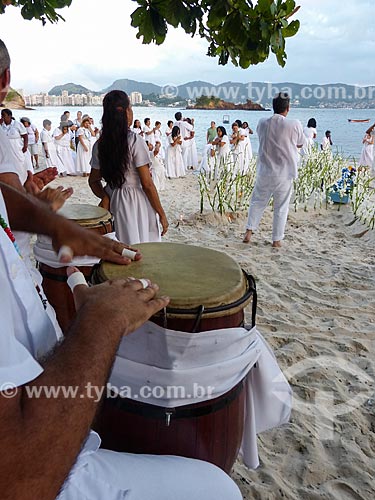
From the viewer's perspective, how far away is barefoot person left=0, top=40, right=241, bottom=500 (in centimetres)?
66

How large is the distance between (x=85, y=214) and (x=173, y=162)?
358 inches

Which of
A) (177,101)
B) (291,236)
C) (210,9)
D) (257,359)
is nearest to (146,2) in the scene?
(210,9)

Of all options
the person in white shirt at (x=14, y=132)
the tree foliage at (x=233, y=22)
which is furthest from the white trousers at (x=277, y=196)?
Result: the person in white shirt at (x=14, y=132)

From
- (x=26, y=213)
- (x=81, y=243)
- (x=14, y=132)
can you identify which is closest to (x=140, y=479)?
(x=81, y=243)

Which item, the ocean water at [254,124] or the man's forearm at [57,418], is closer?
the man's forearm at [57,418]

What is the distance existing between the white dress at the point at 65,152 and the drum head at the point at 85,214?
9188mm

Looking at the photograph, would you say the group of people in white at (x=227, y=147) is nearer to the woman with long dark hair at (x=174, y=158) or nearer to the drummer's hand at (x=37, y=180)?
the woman with long dark hair at (x=174, y=158)

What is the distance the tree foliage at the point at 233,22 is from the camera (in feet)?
5.82

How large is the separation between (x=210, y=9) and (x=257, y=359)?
1.61 metres

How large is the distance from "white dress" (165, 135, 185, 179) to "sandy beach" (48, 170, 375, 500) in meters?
5.59

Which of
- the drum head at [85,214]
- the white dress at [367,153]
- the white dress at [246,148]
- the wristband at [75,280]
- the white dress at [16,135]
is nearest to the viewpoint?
the wristband at [75,280]

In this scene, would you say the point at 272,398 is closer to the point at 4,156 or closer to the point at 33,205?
A: the point at 33,205

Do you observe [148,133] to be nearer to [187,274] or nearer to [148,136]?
[148,136]

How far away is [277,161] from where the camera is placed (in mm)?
4797
